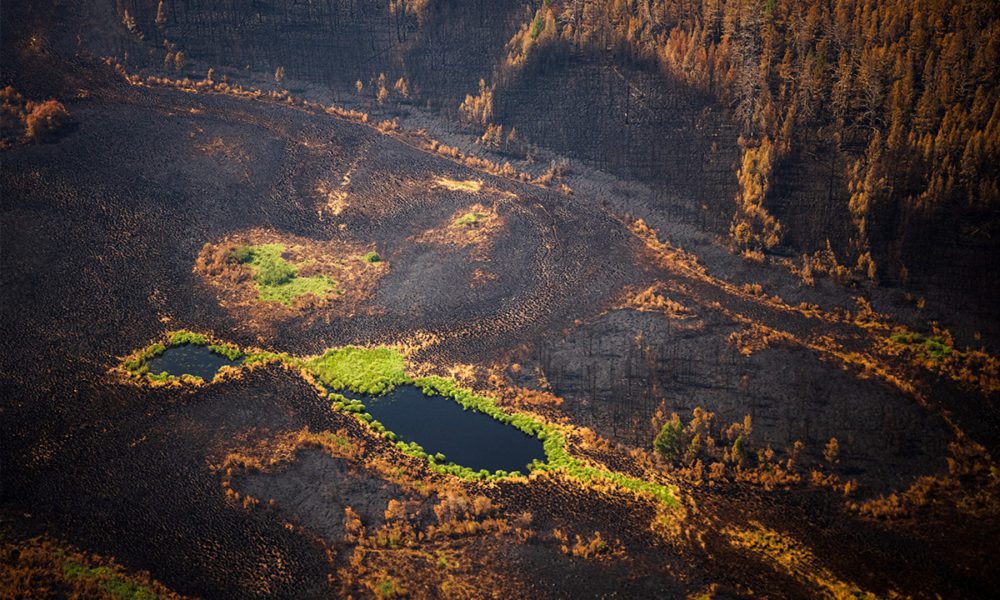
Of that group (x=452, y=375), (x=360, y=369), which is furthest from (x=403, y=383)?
(x=452, y=375)

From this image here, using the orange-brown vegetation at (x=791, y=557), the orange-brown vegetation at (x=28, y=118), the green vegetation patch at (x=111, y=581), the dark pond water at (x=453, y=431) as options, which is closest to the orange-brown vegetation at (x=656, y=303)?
the dark pond water at (x=453, y=431)

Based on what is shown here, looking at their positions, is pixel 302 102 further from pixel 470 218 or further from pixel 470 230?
pixel 470 230

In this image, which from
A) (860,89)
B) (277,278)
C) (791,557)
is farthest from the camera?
(860,89)

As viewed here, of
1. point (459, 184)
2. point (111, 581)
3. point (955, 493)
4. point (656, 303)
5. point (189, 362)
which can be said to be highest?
point (459, 184)

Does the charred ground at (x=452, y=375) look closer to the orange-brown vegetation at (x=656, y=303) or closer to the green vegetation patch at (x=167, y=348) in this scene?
the orange-brown vegetation at (x=656, y=303)

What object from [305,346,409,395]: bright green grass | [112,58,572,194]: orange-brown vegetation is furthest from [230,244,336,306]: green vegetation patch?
[112,58,572,194]: orange-brown vegetation
